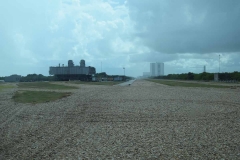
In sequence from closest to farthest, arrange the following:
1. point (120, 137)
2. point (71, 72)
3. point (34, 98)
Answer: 1. point (120, 137)
2. point (34, 98)
3. point (71, 72)

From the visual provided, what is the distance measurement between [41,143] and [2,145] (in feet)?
4.29

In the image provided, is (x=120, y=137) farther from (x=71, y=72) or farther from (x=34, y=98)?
(x=71, y=72)

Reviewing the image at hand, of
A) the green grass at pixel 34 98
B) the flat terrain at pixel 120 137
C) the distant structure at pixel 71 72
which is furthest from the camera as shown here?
the distant structure at pixel 71 72

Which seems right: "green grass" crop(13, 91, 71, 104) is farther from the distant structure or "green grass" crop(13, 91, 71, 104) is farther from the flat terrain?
the distant structure

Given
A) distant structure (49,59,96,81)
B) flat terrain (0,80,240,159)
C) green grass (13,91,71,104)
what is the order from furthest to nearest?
distant structure (49,59,96,81)
green grass (13,91,71,104)
flat terrain (0,80,240,159)

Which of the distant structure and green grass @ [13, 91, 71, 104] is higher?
the distant structure

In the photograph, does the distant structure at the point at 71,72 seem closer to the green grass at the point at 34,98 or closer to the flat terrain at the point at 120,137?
the green grass at the point at 34,98

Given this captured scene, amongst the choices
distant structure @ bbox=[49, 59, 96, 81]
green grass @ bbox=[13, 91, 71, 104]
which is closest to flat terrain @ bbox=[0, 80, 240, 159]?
green grass @ bbox=[13, 91, 71, 104]

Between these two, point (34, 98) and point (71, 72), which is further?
point (71, 72)

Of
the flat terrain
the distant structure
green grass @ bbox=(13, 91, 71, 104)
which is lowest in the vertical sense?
the flat terrain

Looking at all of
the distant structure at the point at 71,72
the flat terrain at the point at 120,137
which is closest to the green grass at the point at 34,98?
the flat terrain at the point at 120,137

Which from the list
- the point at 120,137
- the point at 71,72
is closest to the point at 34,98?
the point at 120,137

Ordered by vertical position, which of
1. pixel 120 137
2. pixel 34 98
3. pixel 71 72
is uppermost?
pixel 71 72

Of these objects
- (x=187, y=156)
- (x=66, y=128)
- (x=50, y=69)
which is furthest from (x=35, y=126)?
(x=50, y=69)
